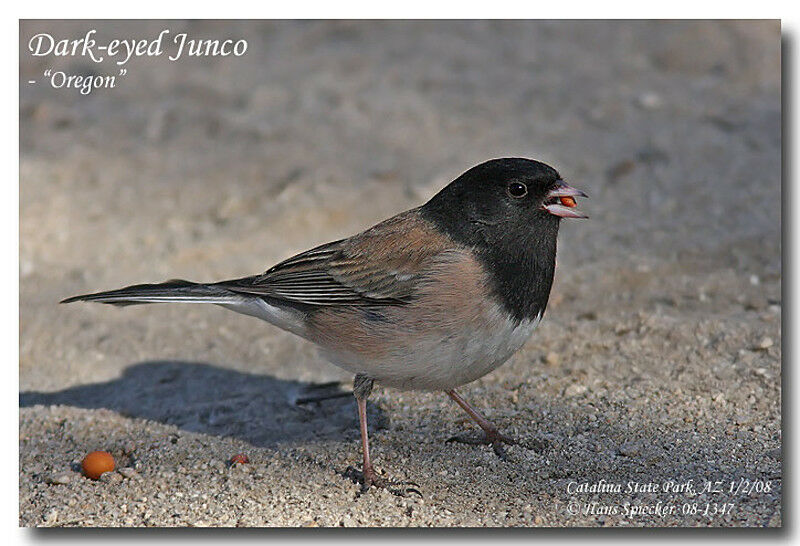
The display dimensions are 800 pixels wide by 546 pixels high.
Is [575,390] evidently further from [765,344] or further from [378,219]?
[378,219]

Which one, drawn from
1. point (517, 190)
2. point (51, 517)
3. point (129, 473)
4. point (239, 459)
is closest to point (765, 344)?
point (517, 190)

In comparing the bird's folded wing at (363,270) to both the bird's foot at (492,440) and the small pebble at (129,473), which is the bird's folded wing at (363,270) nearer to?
the bird's foot at (492,440)

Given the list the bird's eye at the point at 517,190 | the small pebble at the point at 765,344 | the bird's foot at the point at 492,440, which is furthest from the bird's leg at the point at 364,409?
the small pebble at the point at 765,344

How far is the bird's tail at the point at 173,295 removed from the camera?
378 centimetres

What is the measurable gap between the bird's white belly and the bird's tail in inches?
27.4

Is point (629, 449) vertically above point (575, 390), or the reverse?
point (575, 390)

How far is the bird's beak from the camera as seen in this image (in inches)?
140

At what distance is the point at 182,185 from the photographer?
6.34 m

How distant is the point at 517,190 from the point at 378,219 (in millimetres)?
2400

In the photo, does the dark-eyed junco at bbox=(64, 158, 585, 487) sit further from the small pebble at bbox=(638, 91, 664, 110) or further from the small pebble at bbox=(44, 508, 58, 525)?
the small pebble at bbox=(638, 91, 664, 110)

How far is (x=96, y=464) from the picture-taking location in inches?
148

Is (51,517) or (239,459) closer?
(51,517)

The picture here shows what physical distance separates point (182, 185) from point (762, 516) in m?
4.29

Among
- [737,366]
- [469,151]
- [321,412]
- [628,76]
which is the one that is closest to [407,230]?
[321,412]
